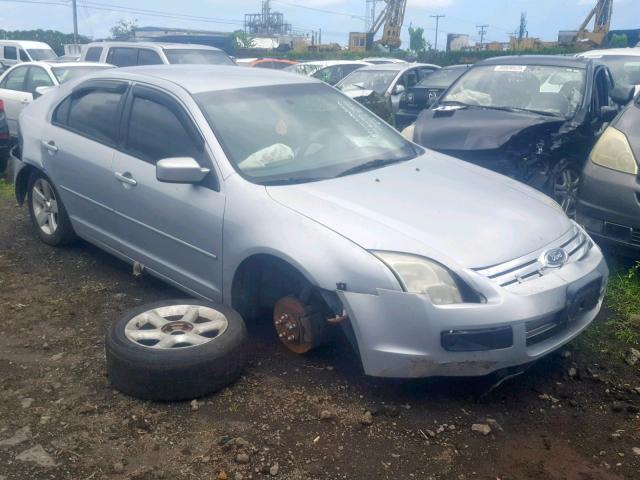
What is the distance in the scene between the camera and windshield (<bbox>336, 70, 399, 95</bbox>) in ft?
42.2

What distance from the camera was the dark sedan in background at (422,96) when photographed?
31.7 ft

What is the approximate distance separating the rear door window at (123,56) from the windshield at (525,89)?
276 inches

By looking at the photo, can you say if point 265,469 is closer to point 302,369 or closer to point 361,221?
point 302,369

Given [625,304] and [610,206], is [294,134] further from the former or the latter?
[625,304]

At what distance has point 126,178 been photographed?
466cm

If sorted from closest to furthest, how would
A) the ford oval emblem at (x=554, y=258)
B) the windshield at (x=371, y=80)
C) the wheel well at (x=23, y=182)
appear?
1. the ford oval emblem at (x=554, y=258)
2. the wheel well at (x=23, y=182)
3. the windshield at (x=371, y=80)

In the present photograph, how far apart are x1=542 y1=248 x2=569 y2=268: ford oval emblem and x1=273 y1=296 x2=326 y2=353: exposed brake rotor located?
1.21 metres

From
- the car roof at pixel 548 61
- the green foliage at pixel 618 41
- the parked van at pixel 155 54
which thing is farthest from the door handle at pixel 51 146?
the green foliage at pixel 618 41

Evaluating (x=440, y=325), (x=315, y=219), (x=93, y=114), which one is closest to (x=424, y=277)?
(x=440, y=325)

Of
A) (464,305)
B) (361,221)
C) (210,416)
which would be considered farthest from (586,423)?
(210,416)

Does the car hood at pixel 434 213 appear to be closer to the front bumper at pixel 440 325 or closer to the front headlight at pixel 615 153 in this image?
the front bumper at pixel 440 325

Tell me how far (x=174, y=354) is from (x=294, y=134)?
5.52 ft

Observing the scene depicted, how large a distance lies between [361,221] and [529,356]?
1061 mm

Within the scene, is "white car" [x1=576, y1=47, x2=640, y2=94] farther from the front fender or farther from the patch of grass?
the front fender
